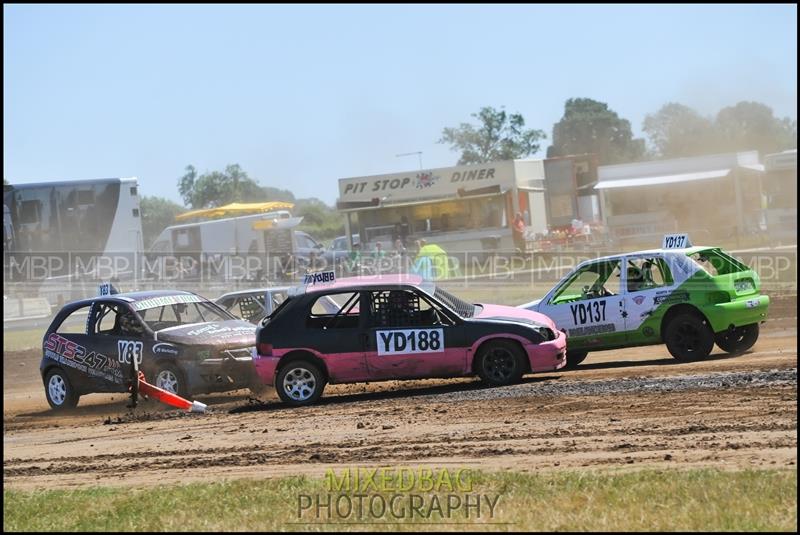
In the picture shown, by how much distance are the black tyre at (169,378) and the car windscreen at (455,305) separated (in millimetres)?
3748

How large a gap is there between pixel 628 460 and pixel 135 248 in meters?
25.7

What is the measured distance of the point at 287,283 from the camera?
103 feet

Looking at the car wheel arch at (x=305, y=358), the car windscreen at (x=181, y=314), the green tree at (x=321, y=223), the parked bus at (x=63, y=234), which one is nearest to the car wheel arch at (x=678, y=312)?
the car wheel arch at (x=305, y=358)

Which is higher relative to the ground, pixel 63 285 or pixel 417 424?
pixel 63 285

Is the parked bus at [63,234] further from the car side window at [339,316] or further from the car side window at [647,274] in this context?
the car side window at [647,274]

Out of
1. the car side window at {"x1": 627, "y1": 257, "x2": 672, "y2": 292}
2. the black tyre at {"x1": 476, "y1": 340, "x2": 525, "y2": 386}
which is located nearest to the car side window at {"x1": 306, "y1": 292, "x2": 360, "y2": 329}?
the black tyre at {"x1": 476, "y1": 340, "x2": 525, "y2": 386}

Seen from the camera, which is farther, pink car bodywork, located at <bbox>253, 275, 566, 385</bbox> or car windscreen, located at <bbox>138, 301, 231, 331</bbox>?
car windscreen, located at <bbox>138, 301, 231, 331</bbox>

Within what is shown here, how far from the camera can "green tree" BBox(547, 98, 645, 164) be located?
372 feet

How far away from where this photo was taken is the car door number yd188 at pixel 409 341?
42.1ft

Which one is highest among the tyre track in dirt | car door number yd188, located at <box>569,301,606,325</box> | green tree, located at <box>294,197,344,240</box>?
green tree, located at <box>294,197,344,240</box>

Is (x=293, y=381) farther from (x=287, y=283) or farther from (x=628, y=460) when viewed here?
(x=287, y=283)

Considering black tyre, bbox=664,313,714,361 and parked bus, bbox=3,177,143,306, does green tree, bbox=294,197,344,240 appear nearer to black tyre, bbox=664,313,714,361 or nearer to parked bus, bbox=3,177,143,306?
parked bus, bbox=3,177,143,306

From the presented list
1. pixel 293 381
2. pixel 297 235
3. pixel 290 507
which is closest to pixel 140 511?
pixel 290 507

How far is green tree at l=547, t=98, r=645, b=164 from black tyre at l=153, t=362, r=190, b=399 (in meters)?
101
